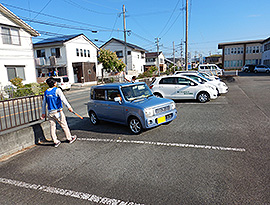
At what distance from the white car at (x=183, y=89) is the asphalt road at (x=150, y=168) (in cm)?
422

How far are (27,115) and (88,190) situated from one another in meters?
3.67

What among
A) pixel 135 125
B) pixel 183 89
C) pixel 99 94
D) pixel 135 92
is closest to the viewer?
pixel 135 125

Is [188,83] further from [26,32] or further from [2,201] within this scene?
[26,32]

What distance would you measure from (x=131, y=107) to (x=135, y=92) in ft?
2.77

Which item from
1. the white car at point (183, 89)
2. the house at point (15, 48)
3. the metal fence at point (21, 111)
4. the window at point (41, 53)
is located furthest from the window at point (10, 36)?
the metal fence at point (21, 111)

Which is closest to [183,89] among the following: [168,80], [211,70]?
[168,80]

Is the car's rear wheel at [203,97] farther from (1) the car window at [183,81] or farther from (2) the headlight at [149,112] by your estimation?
(2) the headlight at [149,112]

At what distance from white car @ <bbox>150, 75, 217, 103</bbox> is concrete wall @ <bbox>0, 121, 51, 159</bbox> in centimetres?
698

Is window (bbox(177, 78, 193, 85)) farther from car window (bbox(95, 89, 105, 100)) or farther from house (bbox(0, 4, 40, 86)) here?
house (bbox(0, 4, 40, 86))

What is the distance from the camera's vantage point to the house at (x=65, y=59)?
29.7m

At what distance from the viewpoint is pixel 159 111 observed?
579 cm

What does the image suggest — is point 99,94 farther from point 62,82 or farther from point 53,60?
point 53,60

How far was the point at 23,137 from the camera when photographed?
17.7 feet

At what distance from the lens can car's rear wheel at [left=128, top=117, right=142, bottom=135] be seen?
5781 millimetres
